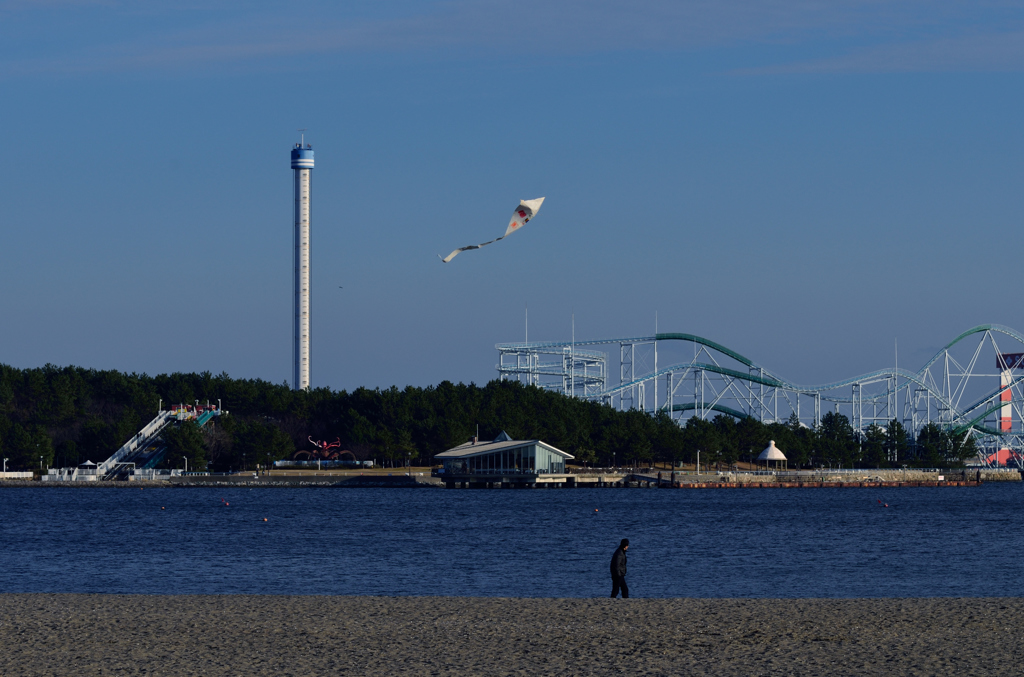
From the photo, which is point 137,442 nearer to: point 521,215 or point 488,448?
point 488,448

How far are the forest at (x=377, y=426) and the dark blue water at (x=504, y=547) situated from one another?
39.0m

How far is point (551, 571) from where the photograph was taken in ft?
153

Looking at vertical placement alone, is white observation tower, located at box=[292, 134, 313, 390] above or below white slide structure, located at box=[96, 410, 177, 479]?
above

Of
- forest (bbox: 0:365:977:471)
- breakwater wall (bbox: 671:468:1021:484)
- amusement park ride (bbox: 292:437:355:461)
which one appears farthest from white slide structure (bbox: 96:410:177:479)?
breakwater wall (bbox: 671:468:1021:484)

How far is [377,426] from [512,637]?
12905 centimetres

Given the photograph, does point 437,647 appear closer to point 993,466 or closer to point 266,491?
point 266,491

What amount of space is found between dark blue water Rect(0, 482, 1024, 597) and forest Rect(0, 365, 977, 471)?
128ft

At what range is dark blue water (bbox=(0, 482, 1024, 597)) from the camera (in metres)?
42.0

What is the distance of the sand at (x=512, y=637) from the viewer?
62.4 ft

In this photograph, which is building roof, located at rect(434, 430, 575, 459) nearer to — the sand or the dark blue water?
the dark blue water

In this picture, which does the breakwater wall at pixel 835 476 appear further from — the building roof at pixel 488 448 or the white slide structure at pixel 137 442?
the white slide structure at pixel 137 442

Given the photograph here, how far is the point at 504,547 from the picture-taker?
189 ft

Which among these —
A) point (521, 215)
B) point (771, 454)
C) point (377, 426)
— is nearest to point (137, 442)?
point (377, 426)

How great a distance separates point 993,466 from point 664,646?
174 meters
